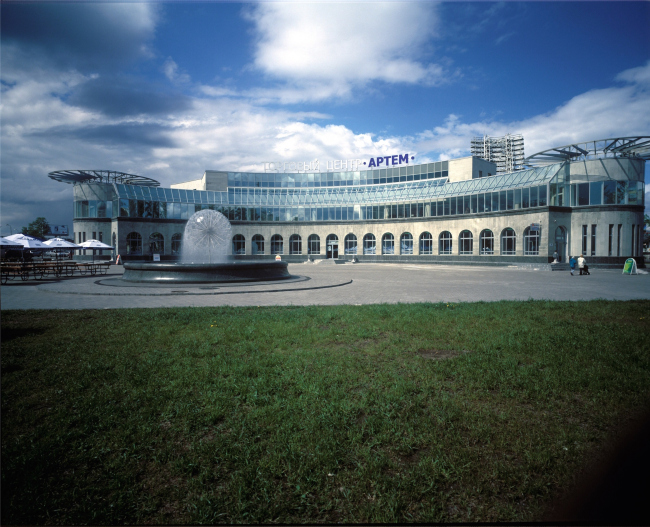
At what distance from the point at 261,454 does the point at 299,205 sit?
6492 cm

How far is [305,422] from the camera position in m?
4.31

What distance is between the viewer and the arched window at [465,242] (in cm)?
5241

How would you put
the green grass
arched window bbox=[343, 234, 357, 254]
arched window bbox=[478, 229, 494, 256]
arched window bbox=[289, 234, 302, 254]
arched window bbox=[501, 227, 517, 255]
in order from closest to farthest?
the green grass
arched window bbox=[501, 227, 517, 255]
arched window bbox=[478, 229, 494, 256]
arched window bbox=[343, 234, 357, 254]
arched window bbox=[289, 234, 302, 254]

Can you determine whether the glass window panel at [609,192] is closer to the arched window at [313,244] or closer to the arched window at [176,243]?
the arched window at [313,244]

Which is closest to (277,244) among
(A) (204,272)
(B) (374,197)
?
(B) (374,197)

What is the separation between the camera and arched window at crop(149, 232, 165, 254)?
197 feet

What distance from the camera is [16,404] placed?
4836 millimetres

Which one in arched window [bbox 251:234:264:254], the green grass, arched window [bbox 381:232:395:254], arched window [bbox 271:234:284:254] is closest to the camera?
the green grass

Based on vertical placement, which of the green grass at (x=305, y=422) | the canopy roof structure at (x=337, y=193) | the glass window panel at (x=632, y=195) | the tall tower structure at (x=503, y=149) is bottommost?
the green grass at (x=305, y=422)

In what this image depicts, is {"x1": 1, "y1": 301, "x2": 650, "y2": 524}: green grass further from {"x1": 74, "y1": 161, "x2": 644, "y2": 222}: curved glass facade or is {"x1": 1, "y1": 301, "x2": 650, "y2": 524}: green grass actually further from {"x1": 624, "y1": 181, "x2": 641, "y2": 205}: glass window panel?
{"x1": 624, "y1": 181, "x2": 641, "y2": 205}: glass window panel

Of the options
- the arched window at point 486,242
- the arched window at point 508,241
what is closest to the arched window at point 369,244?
the arched window at point 486,242

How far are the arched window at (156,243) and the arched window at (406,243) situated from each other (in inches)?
1508

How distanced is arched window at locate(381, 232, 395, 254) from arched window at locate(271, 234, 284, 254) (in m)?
17.9

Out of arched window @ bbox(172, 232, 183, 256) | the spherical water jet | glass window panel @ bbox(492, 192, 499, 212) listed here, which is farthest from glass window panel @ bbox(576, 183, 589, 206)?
arched window @ bbox(172, 232, 183, 256)
